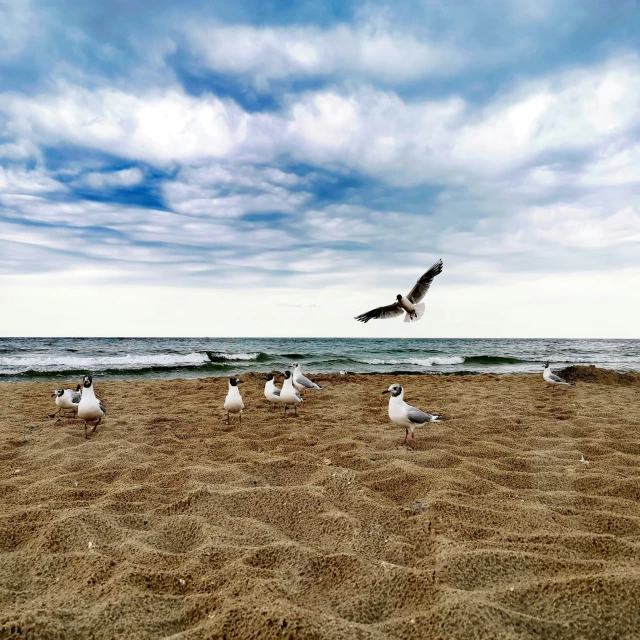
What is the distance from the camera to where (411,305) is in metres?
9.17

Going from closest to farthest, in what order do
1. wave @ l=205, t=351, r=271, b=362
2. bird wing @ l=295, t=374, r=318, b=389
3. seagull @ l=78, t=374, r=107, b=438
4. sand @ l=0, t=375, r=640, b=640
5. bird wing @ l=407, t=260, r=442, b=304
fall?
sand @ l=0, t=375, r=640, b=640
seagull @ l=78, t=374, r=107, b=438
bird wing @ l=407, t=260, r=442, b=304
bird wing @ l=295, t=374, r=318, b=389
wave @ l=205, t=351, r=271, b=362

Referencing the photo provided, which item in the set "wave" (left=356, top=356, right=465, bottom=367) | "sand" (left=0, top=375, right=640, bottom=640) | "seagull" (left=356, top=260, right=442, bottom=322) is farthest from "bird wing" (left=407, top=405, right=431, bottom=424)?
"wave" (left=356, top=356, right=465, bottom=367)

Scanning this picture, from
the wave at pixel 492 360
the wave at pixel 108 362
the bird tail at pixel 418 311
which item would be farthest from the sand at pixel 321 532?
the wave at pixel 492 360

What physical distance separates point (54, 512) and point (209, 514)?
1081mm

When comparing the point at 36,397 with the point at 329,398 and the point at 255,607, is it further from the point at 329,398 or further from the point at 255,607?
the point at 255,607

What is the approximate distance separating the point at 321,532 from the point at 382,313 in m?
6.87

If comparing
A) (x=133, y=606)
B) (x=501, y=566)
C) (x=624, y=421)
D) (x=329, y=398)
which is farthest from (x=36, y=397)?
(x=624, y=421)

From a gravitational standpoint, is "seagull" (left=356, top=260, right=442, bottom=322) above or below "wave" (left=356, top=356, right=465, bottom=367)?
above

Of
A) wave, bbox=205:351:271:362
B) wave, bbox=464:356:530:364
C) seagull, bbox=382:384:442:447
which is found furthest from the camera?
wave, bbox=464:356:530:364

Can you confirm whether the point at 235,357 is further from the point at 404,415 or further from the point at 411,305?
the point at 404,415

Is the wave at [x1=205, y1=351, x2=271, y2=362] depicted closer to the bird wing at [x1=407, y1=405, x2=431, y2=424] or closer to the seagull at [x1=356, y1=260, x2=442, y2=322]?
the seagull at [x1=356, y1=260, x2=442, y2=322]

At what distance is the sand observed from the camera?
2.05 meters

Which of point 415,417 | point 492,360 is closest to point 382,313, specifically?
point 415,417

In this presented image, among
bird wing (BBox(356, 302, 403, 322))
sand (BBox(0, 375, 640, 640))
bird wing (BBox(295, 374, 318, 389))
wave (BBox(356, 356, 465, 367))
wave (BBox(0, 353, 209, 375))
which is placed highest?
bird wing (BBox(356, 302, 403, 322))
